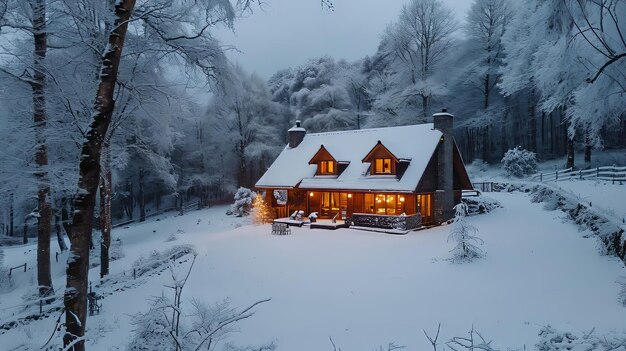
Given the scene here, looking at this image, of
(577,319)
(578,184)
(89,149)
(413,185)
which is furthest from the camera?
(578,184)

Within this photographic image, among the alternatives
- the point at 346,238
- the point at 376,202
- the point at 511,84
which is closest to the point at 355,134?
the point at 376,202

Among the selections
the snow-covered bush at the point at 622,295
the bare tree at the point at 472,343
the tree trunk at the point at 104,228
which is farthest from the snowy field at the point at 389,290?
the bare tree at the point at 472,343

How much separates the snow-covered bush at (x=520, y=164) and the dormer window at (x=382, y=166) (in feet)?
51.1

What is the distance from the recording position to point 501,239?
17609 mm

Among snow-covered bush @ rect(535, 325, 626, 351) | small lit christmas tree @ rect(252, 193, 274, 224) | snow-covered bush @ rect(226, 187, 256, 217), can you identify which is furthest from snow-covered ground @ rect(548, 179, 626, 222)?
snow-covered bush @ rect(226, 187, 256, 217)

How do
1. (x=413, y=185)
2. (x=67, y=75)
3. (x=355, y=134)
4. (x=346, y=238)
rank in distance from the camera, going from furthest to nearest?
1. (x=355, y=134)
2. (x=413, y=185)
3. (x=346, y=238)
4. (x=67, y=75)

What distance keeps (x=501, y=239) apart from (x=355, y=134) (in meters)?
14.5

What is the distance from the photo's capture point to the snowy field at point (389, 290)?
9492 millimetres

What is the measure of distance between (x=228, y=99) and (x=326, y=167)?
19431 millimetres

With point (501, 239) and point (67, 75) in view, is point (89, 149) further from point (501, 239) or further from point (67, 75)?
point (501, 239)

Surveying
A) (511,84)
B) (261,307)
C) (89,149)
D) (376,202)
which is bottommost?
(261,307)

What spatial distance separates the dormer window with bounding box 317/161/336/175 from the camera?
90.2 ft

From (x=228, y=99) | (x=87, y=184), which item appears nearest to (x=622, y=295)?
(x=228, y=99)

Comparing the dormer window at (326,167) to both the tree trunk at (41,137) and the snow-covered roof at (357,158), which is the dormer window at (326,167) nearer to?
the snow-covered roof at (357,158)
